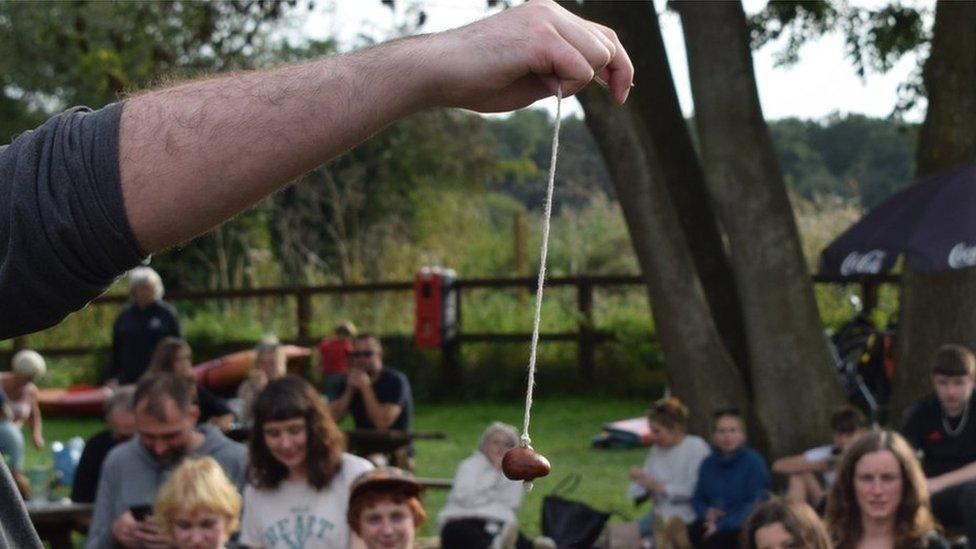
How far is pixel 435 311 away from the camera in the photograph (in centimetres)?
1773

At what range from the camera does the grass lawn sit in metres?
10.8

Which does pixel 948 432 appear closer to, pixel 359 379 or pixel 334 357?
pixel 359 379

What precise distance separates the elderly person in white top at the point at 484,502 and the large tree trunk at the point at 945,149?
2613 millimetres

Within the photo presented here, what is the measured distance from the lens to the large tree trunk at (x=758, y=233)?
9.42 metres

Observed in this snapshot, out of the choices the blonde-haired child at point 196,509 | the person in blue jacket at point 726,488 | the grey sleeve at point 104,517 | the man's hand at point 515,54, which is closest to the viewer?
the man's hand at point 515,54

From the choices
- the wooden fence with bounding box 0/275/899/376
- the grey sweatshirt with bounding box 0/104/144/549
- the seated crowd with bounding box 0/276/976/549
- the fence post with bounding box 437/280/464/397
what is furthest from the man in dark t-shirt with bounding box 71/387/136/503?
the fence post with bounding box 437/280/464/397

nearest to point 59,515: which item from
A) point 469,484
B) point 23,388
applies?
point 469,484

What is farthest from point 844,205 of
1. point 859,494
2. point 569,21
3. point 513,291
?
point 569,21

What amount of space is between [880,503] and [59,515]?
3.73 meters

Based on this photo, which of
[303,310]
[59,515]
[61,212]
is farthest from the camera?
[303,310]

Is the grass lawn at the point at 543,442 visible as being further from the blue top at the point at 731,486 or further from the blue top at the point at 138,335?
the blue top at the point at 138,335

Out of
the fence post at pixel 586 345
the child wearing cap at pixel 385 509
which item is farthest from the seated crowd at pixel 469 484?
the fence post at pixel 586 345

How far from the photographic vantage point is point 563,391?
1748 cm

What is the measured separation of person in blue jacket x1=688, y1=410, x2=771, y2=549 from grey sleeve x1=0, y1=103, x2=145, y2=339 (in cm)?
707
